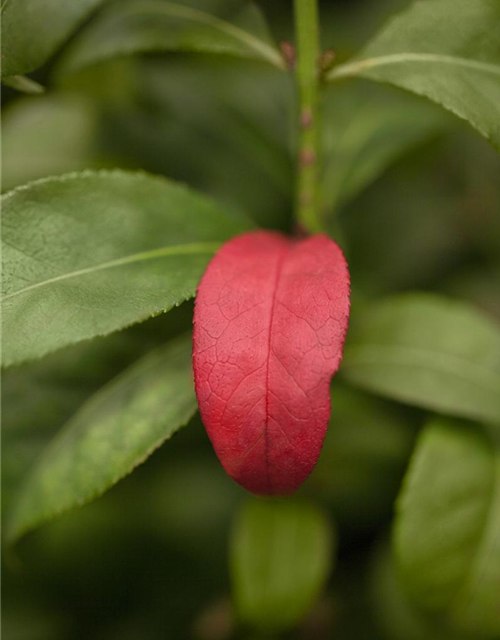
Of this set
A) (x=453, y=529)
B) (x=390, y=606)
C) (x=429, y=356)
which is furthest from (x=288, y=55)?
(x=390, y=606)

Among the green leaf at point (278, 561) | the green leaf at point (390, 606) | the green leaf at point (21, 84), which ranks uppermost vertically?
the green leaf at point (21, 84)

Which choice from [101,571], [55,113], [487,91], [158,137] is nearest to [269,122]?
[158,137]

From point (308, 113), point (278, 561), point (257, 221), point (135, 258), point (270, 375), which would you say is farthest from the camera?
point (257, 221)

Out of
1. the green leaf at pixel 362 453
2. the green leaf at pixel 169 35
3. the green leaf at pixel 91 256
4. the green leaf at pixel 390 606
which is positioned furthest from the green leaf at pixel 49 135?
the green leaf at pixel 390 606

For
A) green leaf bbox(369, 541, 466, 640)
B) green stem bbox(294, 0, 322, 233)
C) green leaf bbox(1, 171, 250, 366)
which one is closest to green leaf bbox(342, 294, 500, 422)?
green stem bbox(294, 0, 322, 233)

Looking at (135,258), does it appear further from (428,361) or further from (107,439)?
(428,361)

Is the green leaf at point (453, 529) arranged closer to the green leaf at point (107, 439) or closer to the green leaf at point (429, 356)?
the green leaf at point (429, 356)

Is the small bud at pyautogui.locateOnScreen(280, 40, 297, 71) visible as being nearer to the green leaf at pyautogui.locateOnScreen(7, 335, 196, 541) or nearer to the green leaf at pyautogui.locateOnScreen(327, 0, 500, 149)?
the green leaf at pyautogui.locateOnScreen(327, 0, 500, 149)
